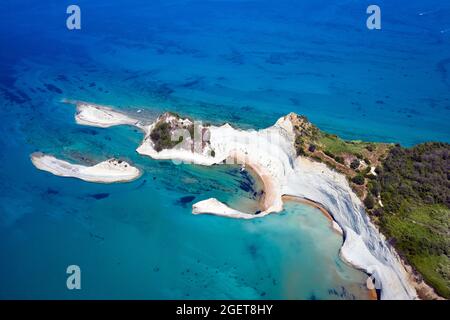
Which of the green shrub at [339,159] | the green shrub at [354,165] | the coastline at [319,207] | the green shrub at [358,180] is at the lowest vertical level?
the coastline at [319,207]

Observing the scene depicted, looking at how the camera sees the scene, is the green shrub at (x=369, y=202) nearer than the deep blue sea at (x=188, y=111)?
No

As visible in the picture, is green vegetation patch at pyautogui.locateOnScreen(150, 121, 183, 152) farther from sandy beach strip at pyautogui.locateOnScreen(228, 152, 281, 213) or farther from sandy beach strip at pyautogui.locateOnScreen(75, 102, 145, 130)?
sandy beach strip at pyautogui.locateOnScreen(228, 152, 281, 213)

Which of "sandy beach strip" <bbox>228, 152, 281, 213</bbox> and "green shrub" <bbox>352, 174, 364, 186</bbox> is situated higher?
"green shrub" <bbox>352, 174, 364, 186</bbox>

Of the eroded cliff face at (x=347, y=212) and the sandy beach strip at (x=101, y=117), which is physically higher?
the sandy beach strip at (x=101, y=117)

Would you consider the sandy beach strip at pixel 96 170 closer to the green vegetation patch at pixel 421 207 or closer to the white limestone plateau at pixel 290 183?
the white limestone plateau at pixel 290 183

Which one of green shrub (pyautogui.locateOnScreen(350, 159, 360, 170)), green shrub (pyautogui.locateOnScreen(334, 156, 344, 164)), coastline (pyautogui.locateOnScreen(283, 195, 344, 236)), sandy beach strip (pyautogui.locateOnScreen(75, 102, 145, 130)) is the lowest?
coastline (pyautogui.locateOnScreen(283, 195, 344, 236))

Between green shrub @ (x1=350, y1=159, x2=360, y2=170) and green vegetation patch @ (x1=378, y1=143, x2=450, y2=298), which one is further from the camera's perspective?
green shrub @ (x1=350, y1=159, x2=360, y2=170)

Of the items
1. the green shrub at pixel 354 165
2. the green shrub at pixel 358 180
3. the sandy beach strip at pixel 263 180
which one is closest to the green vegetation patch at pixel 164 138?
the sandy beach strip at pixel 263 180

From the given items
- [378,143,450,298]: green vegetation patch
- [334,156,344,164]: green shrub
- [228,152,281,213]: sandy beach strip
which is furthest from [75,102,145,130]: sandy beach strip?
[378,143,450,298]: green vegetation patch

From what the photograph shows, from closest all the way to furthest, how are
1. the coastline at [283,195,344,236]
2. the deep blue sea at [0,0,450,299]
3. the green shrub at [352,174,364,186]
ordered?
the deep blue sea at [0,0,450,299] < the green shrub at [352,174,364,186] < the coastline at [283,195,344,236]
